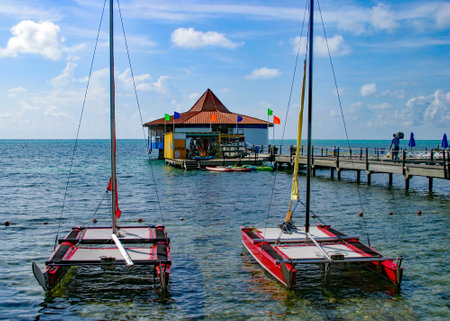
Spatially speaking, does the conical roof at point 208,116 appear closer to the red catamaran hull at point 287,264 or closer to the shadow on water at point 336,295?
the red catamaran hull at point 287,264

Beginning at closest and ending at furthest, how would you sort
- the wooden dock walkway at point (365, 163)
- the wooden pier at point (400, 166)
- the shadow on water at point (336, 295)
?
the shadow on water at point (336, 295) < the wooden pier at point (400, 166) < the wooden dock walkway at point (365, 163)

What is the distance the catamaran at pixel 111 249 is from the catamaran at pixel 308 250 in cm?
282

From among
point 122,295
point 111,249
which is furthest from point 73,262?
point 111,249

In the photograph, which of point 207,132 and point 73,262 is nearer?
point 73,262

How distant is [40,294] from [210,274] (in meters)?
Result: 4.64

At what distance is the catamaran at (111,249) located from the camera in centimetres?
1170

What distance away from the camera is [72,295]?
1206cm

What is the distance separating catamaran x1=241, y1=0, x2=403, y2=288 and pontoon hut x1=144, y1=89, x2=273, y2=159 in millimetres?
39166

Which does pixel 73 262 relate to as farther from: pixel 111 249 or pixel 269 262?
pixel 269 262

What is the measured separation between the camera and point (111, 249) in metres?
13.4

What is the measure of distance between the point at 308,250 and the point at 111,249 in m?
5.52

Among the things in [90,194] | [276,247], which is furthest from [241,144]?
[276,247]

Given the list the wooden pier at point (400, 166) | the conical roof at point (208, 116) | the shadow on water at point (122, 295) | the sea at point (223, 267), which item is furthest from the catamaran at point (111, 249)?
the conical roof at point (208, 116)

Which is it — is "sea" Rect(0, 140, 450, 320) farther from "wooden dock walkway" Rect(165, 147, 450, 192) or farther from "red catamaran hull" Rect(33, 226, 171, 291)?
"wooden dock walkway" Rect(165, 147, 450, 192)
